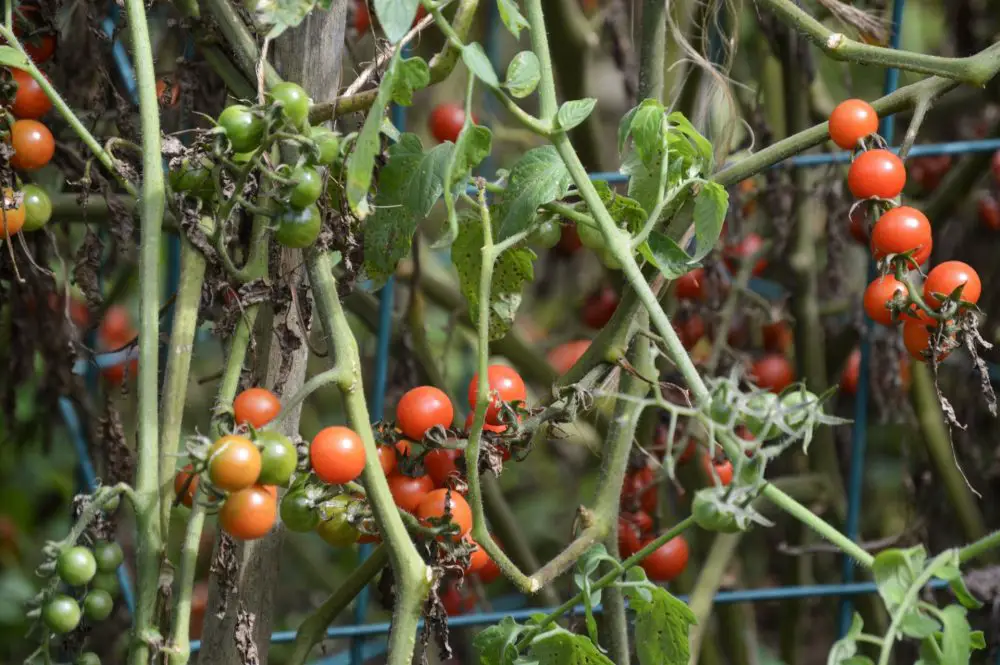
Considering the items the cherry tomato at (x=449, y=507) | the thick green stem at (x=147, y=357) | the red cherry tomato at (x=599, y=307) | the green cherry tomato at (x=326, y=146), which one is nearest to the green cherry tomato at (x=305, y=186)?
the green cherry tomato at (x=326, y=146)

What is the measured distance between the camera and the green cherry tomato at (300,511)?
0.86 m

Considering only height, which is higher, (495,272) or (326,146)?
(326,146)

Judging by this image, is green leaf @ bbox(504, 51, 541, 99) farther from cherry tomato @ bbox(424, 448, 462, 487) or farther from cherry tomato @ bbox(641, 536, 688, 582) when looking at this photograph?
cherry tomato @ bbox(641, 536, 688, 582)

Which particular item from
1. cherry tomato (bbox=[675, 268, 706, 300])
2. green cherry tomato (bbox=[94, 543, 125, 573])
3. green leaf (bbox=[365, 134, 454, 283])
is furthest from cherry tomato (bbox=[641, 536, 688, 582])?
green cherry tomato (bbox=[94, 543, 125, 573])

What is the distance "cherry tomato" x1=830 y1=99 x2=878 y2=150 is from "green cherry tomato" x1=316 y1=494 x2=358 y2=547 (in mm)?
460

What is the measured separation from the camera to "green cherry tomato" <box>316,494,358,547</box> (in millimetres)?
882

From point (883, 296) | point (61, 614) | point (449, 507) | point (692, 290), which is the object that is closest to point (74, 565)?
point (61, 614)

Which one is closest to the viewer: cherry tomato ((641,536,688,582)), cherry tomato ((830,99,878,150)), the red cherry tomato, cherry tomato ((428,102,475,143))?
cherry tomato ((830,99,878,150))

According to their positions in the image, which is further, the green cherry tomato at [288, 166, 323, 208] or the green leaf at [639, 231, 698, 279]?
the green leaf at [639, 231, 698, 279]

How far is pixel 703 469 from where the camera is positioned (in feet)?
5.11

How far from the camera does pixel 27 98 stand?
1.01m

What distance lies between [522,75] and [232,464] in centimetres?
31

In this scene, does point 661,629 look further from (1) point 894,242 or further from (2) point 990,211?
(2) point 990,211

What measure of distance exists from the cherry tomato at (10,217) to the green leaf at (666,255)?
496mm
